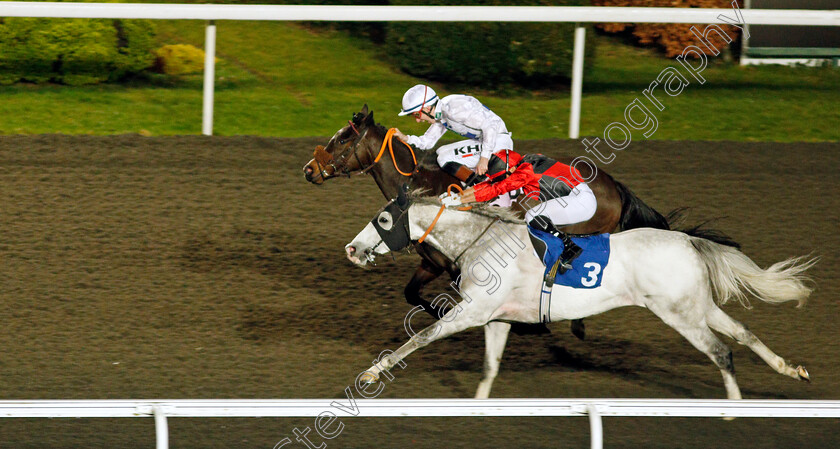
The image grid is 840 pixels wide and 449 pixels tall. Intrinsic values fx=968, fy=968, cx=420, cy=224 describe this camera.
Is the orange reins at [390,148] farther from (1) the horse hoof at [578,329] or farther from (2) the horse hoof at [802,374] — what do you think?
(2) the horse hoof at [802,374]

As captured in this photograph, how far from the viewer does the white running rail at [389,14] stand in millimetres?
7949

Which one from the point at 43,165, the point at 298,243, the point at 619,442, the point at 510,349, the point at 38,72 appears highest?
the point at 38,72

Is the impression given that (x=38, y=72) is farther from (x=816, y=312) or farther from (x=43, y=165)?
(x=816, y=312)

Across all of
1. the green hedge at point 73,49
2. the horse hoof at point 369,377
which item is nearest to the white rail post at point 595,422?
the horse hoof at point 369,377

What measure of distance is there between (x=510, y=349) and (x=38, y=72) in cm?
629

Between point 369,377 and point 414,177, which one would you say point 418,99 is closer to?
point 414,177

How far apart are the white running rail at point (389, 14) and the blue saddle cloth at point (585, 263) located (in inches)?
155

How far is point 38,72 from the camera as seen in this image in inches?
377

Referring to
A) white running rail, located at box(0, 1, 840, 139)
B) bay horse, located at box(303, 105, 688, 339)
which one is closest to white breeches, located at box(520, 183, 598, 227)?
bay horse, located at box(303, 105, 688, 339)

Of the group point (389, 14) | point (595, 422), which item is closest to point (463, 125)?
point (595, 422)

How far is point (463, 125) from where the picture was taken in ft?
18.3

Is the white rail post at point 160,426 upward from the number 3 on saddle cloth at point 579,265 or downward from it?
downward

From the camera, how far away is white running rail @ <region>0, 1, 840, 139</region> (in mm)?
7949

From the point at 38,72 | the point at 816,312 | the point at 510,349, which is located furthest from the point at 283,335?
the point at 38,72
